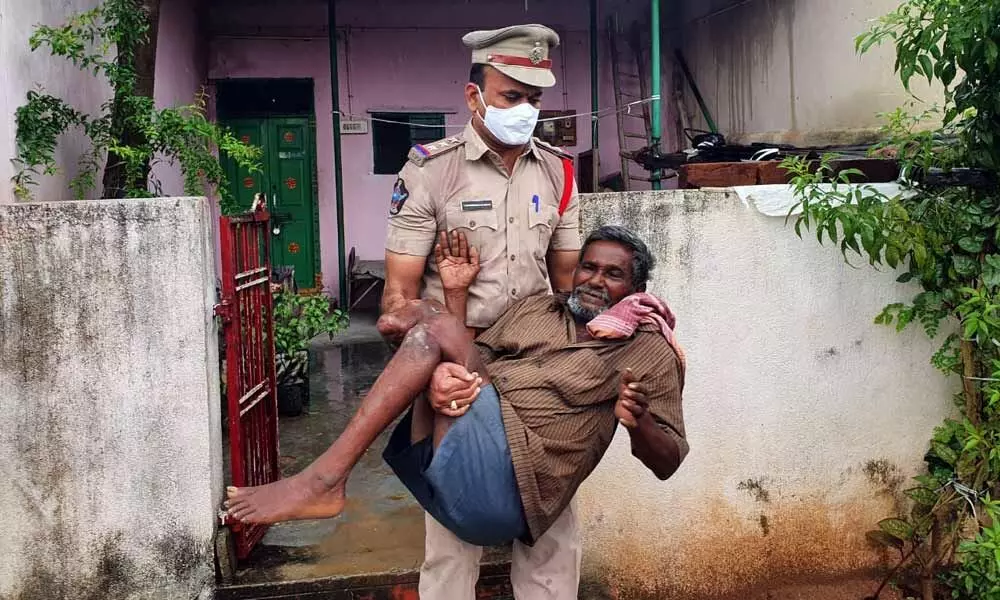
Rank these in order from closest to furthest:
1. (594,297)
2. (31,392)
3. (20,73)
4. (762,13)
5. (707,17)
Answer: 1. (594,297)
2. (31,392)
3. (20,73)
4. (762,13)
5. (707,17)

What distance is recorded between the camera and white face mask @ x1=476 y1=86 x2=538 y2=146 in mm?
2574

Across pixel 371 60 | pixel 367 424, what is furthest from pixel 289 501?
pixel 371 60

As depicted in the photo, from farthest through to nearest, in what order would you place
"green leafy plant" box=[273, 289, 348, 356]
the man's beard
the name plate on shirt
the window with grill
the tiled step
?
the window with grill, "green leafy plant" box=[273, 289, 348, 356], the tiled step, the name plate on shirt, the man's beard

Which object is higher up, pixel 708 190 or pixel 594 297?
pixel 708 190

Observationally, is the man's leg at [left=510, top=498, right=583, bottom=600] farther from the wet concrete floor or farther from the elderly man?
the wet concrete floor

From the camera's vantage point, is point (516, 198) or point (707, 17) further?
point (707, 17)

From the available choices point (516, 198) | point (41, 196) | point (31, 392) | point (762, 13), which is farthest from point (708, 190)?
point (762, 13)

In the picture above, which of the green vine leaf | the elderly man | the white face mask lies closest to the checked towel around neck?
the elderly man

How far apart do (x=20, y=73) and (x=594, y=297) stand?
124 inches

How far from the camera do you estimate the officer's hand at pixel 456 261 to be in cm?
249

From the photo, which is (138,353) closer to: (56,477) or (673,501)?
(56,477)

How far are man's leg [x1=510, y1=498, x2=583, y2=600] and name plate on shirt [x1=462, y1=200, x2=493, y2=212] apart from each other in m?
0.96

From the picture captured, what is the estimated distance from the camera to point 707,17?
852 centimetres

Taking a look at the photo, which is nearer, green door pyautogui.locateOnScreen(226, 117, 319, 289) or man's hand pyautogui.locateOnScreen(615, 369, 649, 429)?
man's hand pyautogui.locateOnScreen(615, 369, 649, 429)
